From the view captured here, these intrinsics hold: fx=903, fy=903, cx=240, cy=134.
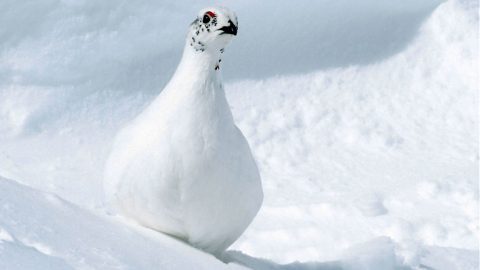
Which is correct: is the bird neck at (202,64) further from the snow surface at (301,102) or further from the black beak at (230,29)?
the snow surface at (301,102)

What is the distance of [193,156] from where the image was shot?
2766mm

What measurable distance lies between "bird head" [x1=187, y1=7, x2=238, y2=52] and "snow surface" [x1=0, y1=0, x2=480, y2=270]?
4.79 feet

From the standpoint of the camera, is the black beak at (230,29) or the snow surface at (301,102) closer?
the black beak at (230,29)

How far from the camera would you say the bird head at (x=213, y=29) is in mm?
2754

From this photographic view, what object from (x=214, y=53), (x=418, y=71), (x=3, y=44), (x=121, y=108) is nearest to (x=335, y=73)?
(x=418, y=71)

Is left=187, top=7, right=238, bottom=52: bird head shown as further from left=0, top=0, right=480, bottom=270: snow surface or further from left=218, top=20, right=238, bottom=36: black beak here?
left=0, top=0, right=480, bottom=270: snow surface

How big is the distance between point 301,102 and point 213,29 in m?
2.77

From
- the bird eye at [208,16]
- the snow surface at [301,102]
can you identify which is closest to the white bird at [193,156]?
the bird eye at [208,16]

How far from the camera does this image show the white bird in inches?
109

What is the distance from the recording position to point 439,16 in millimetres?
5938

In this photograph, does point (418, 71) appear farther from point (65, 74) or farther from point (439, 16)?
point (65, 74)

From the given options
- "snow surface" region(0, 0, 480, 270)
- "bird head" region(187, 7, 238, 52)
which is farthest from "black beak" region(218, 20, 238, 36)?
"snow surface" region(0, 0, 480, 270)

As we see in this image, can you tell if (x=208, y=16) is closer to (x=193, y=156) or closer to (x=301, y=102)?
(x=193, y=156)

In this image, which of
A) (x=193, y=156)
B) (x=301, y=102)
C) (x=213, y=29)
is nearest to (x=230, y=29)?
(x=213, y=29)
